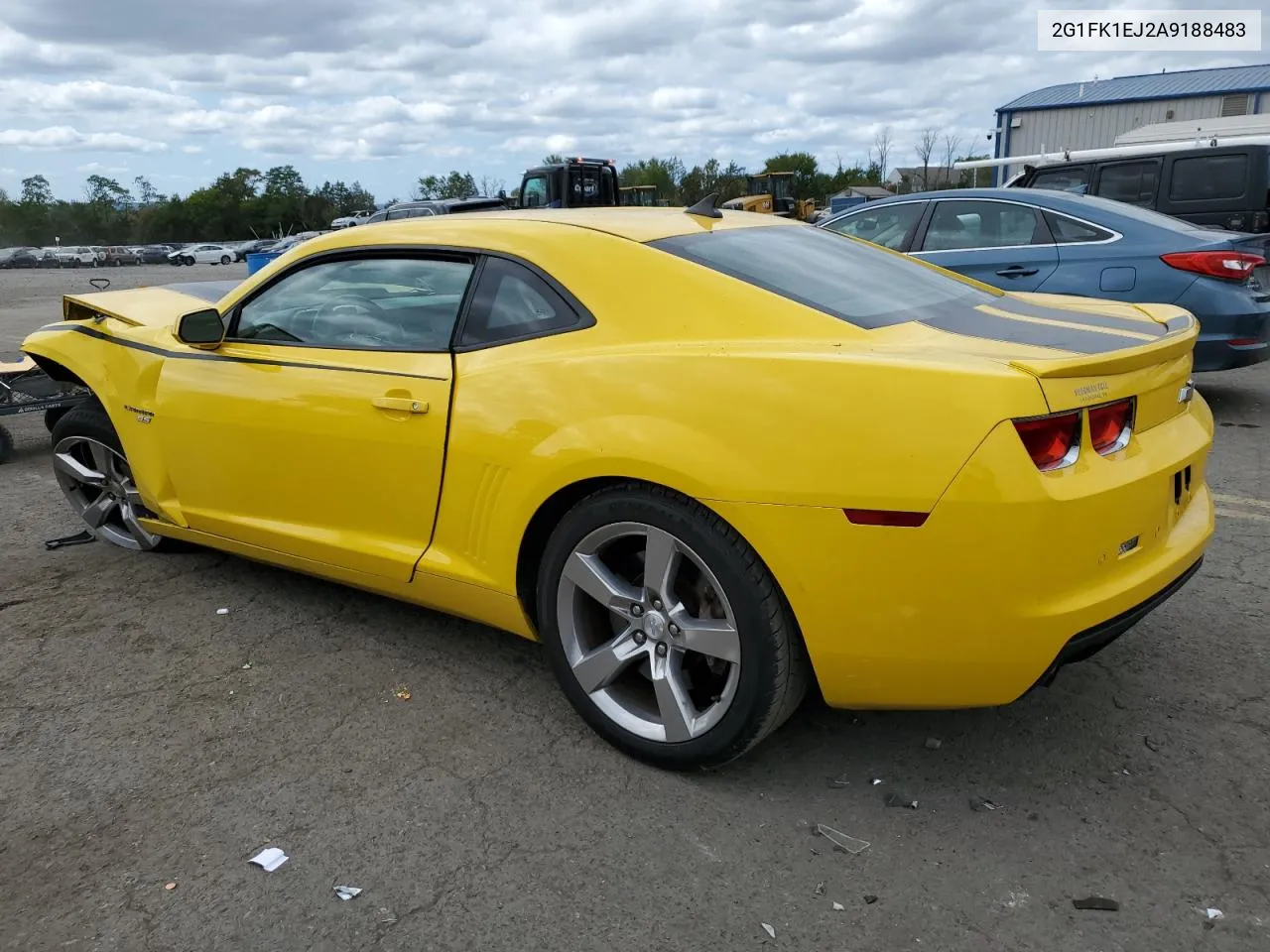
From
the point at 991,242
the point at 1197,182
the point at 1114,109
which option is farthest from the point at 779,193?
the point at 991,242

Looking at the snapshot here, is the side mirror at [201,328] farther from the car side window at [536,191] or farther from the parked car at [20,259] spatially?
the parked car at [20,259]

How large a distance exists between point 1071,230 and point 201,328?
5633 mm

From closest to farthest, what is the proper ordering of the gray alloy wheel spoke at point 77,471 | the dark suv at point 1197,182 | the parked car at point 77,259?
the gray alloy wheel spoke at point 77,471
the dark suv at point 1197,182
the parked car at point 77,259

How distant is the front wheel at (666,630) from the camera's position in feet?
8.03

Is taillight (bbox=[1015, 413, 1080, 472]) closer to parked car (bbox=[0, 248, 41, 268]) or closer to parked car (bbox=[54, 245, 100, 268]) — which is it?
parked car (bbox=[54, 245, 100, 268])

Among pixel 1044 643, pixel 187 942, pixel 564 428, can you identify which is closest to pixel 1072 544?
pixel 1044 643

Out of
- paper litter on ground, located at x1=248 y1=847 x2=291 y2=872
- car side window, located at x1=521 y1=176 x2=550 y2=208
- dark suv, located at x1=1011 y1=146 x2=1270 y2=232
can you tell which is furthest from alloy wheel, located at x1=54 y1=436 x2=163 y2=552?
car side window, located at x1=521 y1=176 x2=550 y2=208

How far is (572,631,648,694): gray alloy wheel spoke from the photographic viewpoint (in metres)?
2.76

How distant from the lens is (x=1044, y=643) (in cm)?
222

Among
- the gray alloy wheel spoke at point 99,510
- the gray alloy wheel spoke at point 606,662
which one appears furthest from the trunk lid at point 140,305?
the gray alloy wheel spoke at point 606,662

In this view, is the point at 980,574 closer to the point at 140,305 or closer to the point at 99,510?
the point at 140,305

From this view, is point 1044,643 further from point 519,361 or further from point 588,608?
point 519,361

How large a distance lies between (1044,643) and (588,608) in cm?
124

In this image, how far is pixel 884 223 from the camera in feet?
25.7
